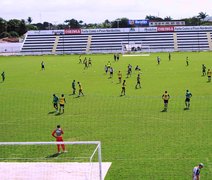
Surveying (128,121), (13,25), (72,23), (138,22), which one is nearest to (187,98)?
(128,121)

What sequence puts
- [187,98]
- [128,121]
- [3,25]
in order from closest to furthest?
[128,121] → [187,98] → [3,25]

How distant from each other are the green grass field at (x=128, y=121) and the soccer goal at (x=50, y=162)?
33 centimetres

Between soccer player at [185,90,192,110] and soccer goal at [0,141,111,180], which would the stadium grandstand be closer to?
soccer player at [185,90,192,110]

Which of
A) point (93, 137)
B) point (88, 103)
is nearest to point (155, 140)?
point (93, 137)

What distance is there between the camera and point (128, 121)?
23109 mm

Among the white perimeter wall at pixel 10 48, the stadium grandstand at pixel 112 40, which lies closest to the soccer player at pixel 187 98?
the stadium grandstand at pixel 112 40

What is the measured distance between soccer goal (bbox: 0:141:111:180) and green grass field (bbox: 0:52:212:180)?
0.33m

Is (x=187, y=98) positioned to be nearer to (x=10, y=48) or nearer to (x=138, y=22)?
(x=10, y=48)

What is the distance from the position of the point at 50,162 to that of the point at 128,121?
25.5ft

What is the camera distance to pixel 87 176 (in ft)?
48.3

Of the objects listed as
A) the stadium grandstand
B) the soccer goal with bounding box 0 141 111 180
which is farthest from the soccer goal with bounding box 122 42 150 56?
the soccer goal with bounding box 0 141 111 180

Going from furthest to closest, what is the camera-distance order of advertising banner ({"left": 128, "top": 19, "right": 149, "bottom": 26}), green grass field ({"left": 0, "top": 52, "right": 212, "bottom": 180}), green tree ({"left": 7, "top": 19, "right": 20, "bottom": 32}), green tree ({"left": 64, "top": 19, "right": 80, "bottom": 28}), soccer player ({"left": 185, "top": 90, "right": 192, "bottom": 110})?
green tree ({"left": 64, "top": 19, "right": 80, "bottom": 28}) < green tree ({"left": 7, "top": 19, "right": 20, "bottom": 32}) < advertising banner ({"left": 128, "top": 19, "right": 149, "bottom": 26}) < soccer player ({"left": 185, "top": 90, "right": 192, "bottom": 110}) < green grass field ({"left": 0, "top": 52, "right": 212, "bottom": 180})

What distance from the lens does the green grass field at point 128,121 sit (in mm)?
15969

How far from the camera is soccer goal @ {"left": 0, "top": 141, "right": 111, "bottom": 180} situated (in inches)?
581
